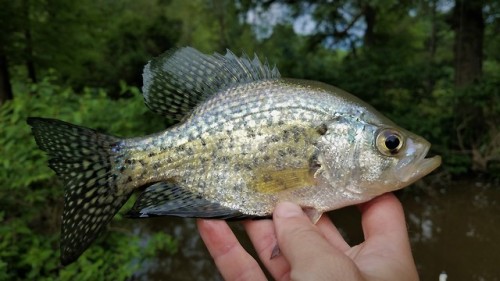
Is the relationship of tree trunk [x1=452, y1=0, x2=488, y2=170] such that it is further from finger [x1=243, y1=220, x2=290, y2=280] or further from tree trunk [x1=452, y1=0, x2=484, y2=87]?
finger [x1=243, y1=220, x2=290, y2=280]

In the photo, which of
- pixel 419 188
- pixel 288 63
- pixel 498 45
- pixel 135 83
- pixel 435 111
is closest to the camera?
pixel 419 188

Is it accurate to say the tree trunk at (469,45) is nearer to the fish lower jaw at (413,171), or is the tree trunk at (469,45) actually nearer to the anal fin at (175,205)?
the fish lower jaw at (413,171)


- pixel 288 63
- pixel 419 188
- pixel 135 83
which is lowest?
pixel 135 83

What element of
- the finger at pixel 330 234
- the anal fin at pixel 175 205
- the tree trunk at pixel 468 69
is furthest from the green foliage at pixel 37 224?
the tree trunk at pixel 468 69

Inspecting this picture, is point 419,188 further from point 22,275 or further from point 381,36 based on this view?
point 381,36

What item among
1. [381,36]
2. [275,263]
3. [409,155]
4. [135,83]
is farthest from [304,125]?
[381,36]

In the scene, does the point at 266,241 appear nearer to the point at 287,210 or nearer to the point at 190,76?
the point at 287,210
